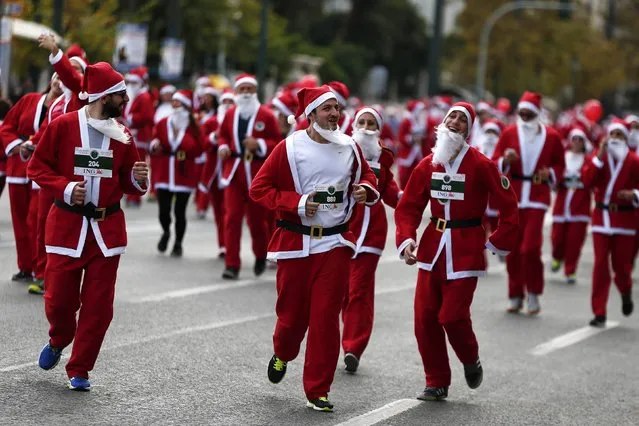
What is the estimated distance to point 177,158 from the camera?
18.2 metres

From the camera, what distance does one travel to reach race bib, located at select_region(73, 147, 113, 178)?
30.3 ft

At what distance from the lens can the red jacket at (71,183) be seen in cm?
921

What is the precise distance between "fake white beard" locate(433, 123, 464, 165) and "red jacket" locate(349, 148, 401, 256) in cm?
139

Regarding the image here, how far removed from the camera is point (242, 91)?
648 inches

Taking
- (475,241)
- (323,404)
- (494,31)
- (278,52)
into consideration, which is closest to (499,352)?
(475,241)

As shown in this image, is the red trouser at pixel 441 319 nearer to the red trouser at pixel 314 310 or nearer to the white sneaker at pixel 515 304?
the red trouser at pixel 314 310

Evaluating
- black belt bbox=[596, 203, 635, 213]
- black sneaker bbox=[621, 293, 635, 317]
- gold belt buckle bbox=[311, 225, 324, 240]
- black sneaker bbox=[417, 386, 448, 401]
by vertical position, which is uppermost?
gold belt buckle bbox=[311, 225, 324, 240]

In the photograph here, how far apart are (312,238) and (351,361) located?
1.88 metres

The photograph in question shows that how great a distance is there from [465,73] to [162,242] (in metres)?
57.6

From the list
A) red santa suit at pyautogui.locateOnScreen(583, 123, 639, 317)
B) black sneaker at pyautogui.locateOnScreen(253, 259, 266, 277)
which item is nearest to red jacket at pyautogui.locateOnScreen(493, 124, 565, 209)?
red santa suit at pyautogui.locateOnScreen(583, 123, 639, 317)

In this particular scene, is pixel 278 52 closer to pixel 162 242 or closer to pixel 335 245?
pixel 162 242

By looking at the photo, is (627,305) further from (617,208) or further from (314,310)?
(314,310)

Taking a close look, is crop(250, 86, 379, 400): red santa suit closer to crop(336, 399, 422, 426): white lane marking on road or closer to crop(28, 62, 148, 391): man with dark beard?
crop(336, 399, 422, 426): white lane marking on road

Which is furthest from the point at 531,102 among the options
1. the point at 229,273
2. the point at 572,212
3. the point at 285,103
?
the point at 285,103
